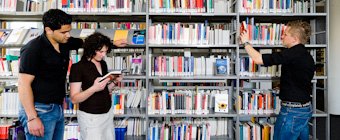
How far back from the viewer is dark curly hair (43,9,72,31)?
1.89m

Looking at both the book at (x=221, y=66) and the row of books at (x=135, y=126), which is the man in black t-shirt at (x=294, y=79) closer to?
the book at (x=221, y=66)

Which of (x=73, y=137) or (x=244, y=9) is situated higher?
(x=244, y=9)

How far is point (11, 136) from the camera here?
90.0 inches

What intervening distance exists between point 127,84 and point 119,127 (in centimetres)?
122

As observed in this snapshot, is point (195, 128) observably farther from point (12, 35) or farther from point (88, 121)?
point (12, 35)

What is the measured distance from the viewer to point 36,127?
187 cm

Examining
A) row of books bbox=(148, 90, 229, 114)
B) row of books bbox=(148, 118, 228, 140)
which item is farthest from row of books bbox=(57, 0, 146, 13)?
row of books bbox=(148, 118, 228, 140)

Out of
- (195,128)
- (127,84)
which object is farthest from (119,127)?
(127,84)

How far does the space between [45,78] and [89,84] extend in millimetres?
318

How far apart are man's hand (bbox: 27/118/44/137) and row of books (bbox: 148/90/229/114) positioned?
5.53 feet

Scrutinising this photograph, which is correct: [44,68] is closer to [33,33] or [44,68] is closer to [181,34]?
[33,33]

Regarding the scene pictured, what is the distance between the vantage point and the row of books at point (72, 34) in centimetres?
336

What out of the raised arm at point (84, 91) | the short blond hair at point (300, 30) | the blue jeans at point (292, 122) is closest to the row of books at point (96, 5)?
the raised arm at point (84, 91)

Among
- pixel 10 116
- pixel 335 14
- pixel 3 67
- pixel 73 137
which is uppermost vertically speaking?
pixel 335 14
